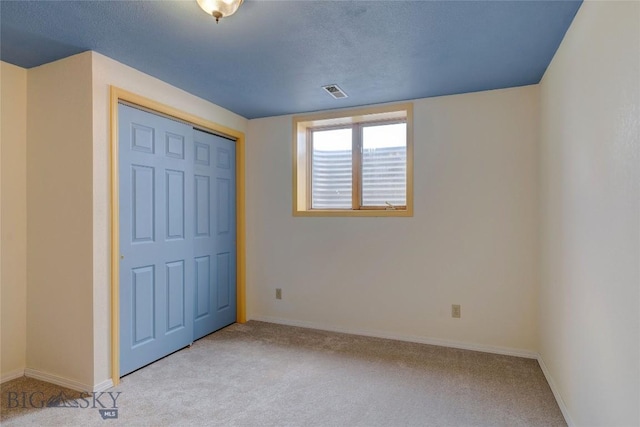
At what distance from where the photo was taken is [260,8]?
1821mm

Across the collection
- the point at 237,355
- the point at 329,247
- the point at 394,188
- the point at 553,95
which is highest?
the point at 553,95

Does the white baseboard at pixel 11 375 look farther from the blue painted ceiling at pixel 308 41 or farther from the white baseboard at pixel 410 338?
the blue painted ceiling at pixel 308 41

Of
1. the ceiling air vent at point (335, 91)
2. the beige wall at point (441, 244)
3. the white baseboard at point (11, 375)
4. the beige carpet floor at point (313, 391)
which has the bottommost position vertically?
the beige carpet floor at point (313, 391)

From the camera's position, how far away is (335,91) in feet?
10.0

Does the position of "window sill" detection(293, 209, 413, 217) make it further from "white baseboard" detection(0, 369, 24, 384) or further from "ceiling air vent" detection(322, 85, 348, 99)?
"white baseboard" detection(0, 369, 24, 384)

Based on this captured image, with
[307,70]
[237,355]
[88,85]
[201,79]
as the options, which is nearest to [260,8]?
[307,70]

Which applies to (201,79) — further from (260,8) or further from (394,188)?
(394,188)

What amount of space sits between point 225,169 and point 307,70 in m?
1.57

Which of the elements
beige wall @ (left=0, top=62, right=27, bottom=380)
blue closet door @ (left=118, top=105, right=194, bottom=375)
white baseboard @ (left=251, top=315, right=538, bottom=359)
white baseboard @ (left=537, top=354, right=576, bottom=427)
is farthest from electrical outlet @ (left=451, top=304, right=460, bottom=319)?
beige wall @ (left=0, top=62, right=27, bottom=380)

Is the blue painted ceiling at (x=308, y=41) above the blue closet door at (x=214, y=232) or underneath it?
above

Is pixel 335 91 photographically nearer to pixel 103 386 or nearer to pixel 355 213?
pixel 355 213

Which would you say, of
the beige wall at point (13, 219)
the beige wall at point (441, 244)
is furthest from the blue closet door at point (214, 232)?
the beige wall at point (13, 219)

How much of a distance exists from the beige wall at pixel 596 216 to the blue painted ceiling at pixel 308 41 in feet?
1.00

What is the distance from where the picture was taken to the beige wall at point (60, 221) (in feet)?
7.68
